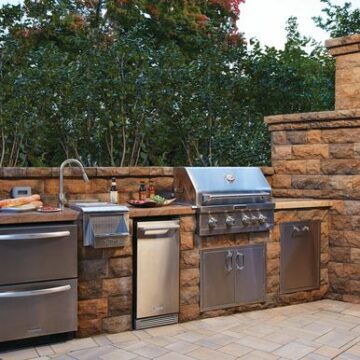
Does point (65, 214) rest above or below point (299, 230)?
above

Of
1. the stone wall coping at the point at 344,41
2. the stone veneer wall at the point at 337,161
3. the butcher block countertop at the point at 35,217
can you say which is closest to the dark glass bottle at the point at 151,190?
the butcher block countertop at the point at 35,217

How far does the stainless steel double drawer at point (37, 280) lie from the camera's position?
3.05 metres

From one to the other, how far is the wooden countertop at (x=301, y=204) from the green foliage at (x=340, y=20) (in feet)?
10.1

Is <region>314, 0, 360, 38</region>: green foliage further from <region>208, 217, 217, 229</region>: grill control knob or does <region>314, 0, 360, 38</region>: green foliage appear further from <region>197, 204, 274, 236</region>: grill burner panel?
<region>208, 217, 217, 229</region>: grill control knob

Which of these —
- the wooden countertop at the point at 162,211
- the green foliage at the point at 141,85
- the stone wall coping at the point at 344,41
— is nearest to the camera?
the wooden countertop at the point at 162,211

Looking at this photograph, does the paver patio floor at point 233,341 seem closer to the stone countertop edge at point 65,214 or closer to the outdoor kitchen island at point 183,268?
the outdoor kitchen island at point 183,268

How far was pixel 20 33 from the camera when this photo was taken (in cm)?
595

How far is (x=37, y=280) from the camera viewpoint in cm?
314

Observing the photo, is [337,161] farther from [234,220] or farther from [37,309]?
[37,309]

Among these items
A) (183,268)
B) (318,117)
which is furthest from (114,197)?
(318,117)

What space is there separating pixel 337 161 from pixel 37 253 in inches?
109

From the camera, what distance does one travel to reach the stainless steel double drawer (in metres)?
3.05

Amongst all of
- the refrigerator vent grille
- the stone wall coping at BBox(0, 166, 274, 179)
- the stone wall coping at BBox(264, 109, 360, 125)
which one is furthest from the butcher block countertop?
the stone wall coping at BBox(264, 109, 360, 125)

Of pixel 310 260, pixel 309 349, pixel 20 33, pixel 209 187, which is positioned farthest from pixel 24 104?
pixel 309 349
